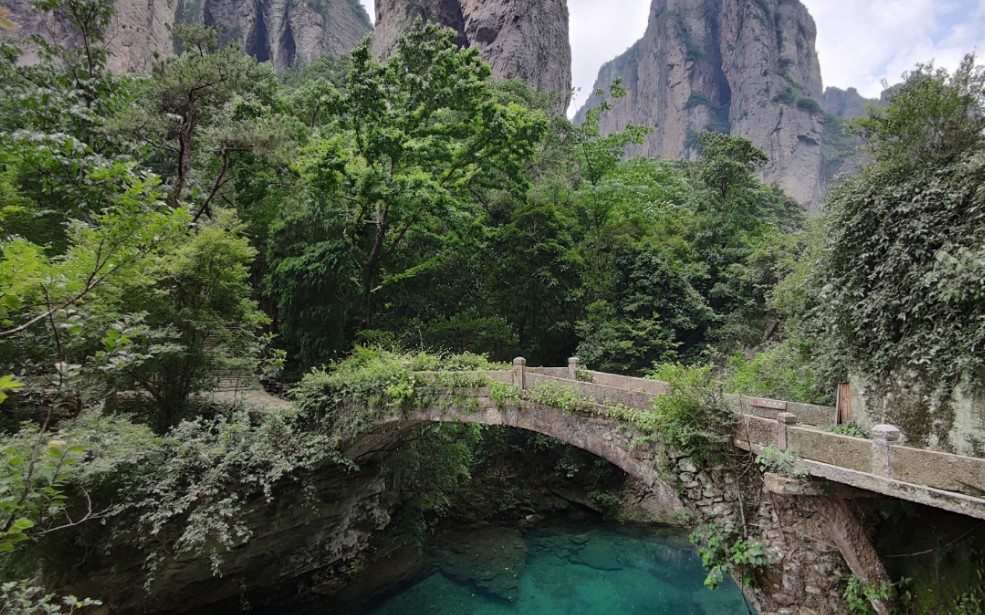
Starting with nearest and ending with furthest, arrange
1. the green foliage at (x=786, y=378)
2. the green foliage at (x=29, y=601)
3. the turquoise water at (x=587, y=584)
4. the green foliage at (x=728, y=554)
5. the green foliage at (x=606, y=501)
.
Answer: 1. the green foliage at (x=29, y=601)
2. the green foliage at (x=728, y=554)
3. the green foliage at (x=786, y=378)
4. the turquoise water at (x=587, y=584)
5. the green foliage at (x=606, y=501)

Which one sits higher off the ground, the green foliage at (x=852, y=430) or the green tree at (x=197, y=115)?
the green tree at (x=197, y=115)

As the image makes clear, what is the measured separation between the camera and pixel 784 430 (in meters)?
5.16

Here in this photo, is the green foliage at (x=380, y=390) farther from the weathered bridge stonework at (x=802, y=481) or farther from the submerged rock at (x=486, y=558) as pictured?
the submerged rock at (x=486, y=558)

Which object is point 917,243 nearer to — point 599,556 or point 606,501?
point 599,556

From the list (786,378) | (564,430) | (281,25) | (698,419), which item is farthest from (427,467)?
(281,25)

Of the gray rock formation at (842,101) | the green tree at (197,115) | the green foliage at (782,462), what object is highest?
the gray rock formation at (842,101)

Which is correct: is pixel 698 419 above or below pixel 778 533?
above

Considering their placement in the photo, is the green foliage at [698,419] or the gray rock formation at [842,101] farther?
the gray rock formation at [842,101]

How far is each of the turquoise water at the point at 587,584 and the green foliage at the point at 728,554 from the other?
18.9 feet

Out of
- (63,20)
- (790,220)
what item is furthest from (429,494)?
(63,20)

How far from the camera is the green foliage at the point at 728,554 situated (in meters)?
5.60

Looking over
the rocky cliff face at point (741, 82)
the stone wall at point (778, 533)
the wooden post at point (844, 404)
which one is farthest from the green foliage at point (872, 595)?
the rocky cliff face at point (741, 82)

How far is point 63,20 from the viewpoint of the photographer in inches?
931

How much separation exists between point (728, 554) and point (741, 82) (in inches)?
2331
